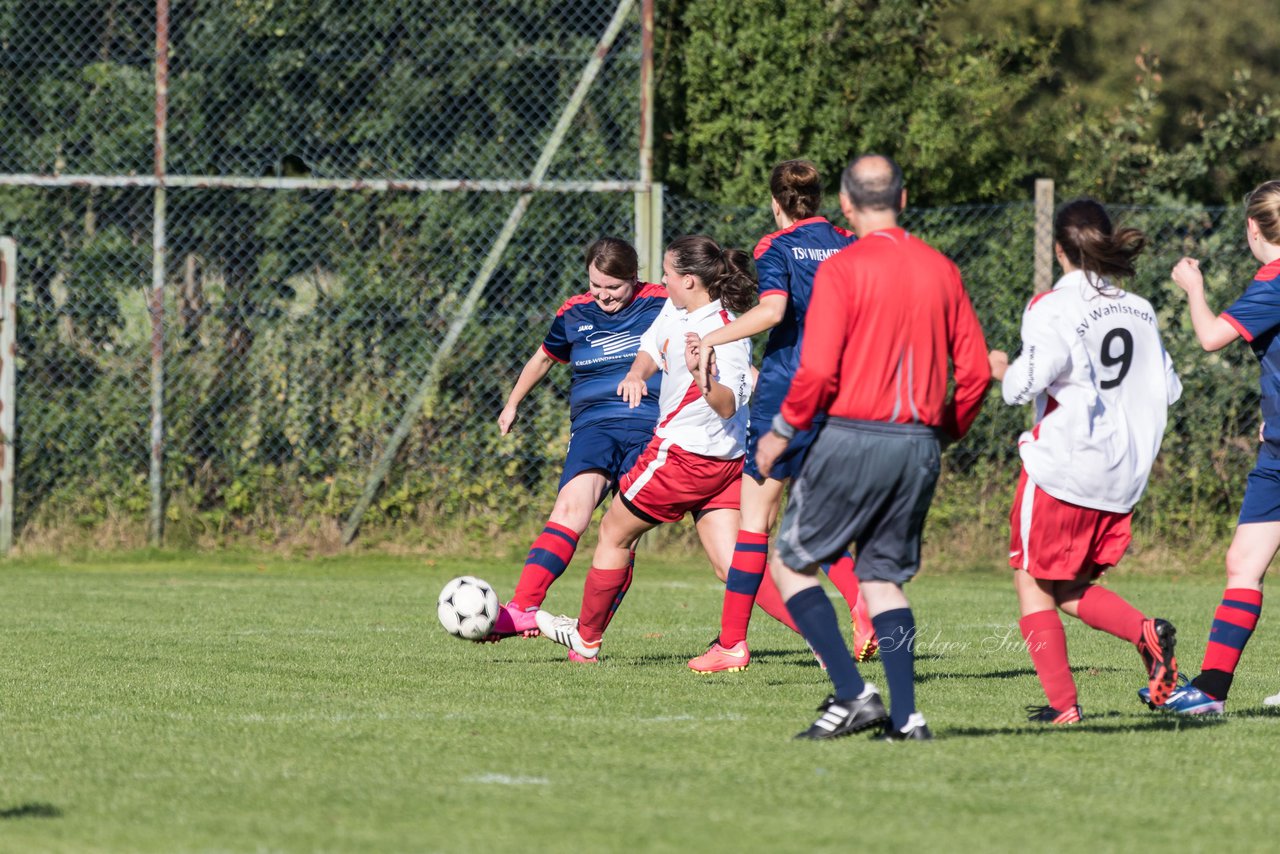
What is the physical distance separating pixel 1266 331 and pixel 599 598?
9.57 ft

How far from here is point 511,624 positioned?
753 centimetres

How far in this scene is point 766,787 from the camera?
4562 mm

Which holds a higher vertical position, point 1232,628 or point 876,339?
point 876,339

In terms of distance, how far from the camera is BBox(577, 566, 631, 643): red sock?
7430mm

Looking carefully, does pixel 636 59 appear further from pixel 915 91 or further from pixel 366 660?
pixel 366 660

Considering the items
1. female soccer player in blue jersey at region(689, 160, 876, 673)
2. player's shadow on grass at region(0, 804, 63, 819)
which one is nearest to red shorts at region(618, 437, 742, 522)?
female soccer player in blue jersey at region(689, 160, 876, 673)

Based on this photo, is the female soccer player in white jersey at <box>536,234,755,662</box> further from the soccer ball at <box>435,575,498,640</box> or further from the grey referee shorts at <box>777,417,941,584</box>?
the grey referee shorts at <box>777,417,941,584</box>

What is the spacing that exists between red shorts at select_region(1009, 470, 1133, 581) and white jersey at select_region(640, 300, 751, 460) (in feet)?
5.80

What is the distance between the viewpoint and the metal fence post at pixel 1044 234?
40.0 ft

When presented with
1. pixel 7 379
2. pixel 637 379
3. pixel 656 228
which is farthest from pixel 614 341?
pixel 7 379

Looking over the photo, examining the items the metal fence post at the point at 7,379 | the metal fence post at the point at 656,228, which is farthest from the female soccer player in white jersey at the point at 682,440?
the metal fence post at the point at 7,379

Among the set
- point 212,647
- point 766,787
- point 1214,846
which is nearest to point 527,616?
point 212,647

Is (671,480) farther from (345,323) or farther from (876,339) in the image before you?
(345,323)

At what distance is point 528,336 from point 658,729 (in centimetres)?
716
